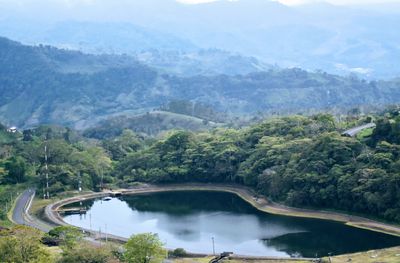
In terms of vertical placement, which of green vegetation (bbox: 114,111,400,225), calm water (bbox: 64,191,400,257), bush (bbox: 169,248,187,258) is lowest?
bush (bbox: 169,248,187,258)

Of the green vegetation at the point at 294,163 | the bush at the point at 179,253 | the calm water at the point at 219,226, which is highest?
the green vegetation at the point at 294,163

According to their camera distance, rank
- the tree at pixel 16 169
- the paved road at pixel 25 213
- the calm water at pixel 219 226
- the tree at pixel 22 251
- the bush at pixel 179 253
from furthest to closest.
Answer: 1. the tree at pixel 16 169
2. the paved road at pixel 25 213
3. the calm water at pixel 219 226
4. the bush at pixel 179 253
5. the tree at pixel 22 251

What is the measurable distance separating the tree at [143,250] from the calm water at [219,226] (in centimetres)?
1268

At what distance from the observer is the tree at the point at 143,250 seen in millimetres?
44125

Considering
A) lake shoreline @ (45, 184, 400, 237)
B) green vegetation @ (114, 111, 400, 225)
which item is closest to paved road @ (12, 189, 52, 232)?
lake shoreline @ (45, 184, 400, 237)

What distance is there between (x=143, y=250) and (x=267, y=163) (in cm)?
3646

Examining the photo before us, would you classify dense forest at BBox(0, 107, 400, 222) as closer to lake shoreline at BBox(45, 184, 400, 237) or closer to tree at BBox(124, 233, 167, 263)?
lake shoreline at BBox(45, 184, 400, 237)

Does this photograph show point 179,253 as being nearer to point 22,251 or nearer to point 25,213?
point 22,251

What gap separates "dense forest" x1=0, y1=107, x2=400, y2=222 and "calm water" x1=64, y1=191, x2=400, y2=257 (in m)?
3.52

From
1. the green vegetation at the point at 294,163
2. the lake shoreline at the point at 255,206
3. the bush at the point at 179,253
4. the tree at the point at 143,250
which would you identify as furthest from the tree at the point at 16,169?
the tree at the point at 143,250

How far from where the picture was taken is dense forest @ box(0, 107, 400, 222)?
65.4 metres

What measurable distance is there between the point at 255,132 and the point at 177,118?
2661 inches

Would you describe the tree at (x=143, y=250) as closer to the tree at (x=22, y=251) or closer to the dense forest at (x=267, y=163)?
the tree at (x=22, y=251)

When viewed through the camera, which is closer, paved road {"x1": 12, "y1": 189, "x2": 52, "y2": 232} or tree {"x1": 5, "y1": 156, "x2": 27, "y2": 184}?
paved road {"x1": 12, "y1": 189, "x2": 52, "y2": 232}
